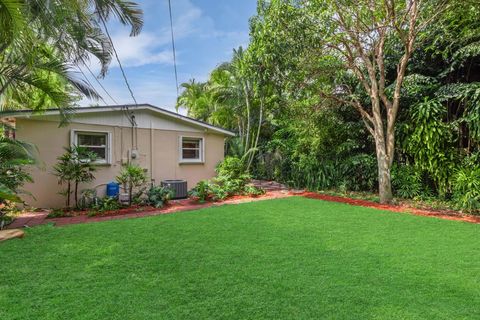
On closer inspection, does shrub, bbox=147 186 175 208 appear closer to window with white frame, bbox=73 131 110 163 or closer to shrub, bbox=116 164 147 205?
shrub, bbox=116 164 147 205

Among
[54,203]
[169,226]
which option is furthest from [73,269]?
[54,203]

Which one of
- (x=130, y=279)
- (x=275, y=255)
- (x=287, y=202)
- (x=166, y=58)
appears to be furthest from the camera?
(x=166, y=58)

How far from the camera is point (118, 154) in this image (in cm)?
921

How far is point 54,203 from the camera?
26.5 ft

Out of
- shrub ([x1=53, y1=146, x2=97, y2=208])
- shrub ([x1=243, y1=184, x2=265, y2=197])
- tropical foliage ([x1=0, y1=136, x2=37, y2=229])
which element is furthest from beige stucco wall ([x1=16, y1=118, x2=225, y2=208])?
shrub ([x1=243, y1=184, x2=265, y2=197])

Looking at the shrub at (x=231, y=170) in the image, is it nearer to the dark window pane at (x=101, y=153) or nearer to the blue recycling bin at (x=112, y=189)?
the blue recycling bin at (x=112, y=189)

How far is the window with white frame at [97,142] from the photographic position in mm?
8586

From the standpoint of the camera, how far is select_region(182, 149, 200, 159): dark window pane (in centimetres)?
1105

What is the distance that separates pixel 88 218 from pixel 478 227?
877 cm

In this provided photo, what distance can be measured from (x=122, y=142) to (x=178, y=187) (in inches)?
93.1

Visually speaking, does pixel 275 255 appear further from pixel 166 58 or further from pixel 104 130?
pixel 166 58

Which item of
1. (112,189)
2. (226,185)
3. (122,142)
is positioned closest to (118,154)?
(122,142)

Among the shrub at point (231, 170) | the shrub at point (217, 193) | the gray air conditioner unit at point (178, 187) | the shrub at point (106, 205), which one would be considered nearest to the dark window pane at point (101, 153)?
the shrub at point (106, 205)

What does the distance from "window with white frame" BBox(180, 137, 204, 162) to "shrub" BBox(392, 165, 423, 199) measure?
7129 millimetres
